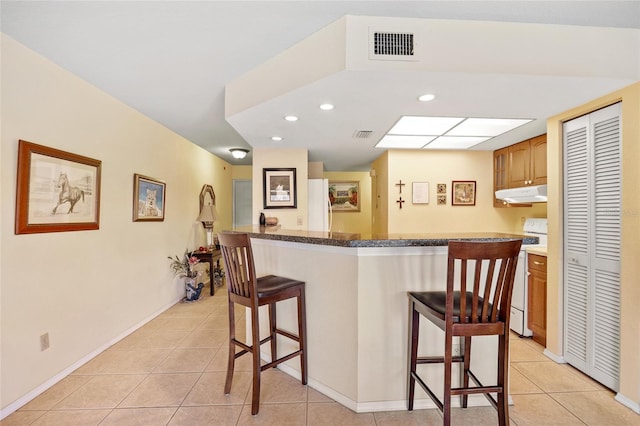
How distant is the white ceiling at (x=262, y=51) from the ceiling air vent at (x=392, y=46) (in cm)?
10

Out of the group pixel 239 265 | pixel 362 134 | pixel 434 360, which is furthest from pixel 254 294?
pixel 362 134

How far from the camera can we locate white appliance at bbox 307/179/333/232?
4.26 metres

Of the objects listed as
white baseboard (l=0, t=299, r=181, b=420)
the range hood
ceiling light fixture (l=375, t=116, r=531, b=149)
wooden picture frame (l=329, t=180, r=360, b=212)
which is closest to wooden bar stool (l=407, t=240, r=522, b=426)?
ceiling light fixture (l=375, t=116, r=531, b=149)

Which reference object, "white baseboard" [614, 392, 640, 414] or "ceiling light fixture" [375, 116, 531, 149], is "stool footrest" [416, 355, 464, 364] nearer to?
"white baseboard" [614, 392, 640, 414]

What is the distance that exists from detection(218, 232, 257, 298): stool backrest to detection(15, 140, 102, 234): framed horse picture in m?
1.28

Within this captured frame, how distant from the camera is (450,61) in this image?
1.76 m

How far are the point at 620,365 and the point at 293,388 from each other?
2.23 meters

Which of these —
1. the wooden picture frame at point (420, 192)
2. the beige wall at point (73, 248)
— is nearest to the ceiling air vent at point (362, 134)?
the wooden picture frame at point (420, 192)

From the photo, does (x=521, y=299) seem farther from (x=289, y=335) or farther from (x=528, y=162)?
(x=289, y=335)

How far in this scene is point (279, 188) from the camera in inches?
154

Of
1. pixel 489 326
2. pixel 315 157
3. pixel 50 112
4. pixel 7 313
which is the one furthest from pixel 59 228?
pixel 315 157

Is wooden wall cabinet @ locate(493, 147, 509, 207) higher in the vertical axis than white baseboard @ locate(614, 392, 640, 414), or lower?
higher

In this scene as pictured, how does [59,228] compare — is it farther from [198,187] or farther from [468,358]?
[468,358]

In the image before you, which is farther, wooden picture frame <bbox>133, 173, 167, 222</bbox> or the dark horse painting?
wooden picture frame <bbox>133, 173, 167, 222</bbox>
